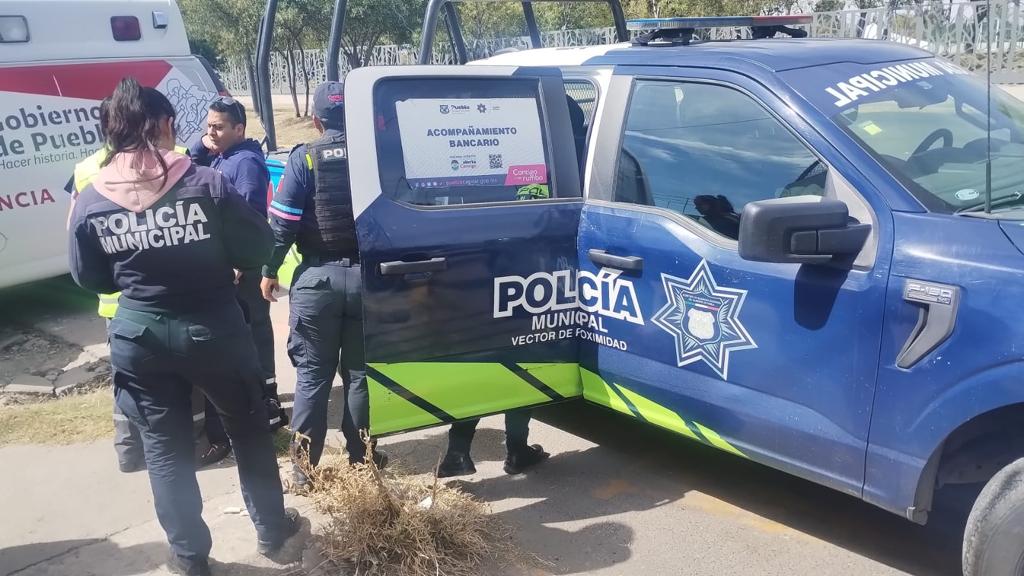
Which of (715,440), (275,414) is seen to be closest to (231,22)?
(275,414)

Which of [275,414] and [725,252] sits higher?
[725,252]

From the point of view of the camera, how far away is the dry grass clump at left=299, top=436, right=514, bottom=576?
3.25 metres

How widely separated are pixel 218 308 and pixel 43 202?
12.9 feet

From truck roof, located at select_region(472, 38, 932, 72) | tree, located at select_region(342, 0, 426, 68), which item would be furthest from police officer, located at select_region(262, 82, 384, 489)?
tree, located at select_region(342, 0, 426, 68)

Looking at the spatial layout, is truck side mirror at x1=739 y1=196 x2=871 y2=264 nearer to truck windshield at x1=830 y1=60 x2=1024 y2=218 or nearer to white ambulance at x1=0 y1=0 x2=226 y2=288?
truck windshield at x1=830 y1=60 x2=1024 y2=218

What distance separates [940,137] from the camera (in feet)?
10.8

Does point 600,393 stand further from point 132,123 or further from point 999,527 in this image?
point 132,123

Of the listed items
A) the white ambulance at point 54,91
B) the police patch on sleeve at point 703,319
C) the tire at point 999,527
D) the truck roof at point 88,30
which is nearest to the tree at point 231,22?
the truck roof at point 88,30

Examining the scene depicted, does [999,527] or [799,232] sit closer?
[999,527]

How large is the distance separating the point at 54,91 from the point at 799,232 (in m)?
5.35

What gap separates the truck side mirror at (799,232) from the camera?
2.83m

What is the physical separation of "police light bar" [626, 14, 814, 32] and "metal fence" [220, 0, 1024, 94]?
0.66 ft

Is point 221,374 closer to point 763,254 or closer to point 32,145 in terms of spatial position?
point 763,254

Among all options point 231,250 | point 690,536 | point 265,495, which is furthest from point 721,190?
point 265,495
